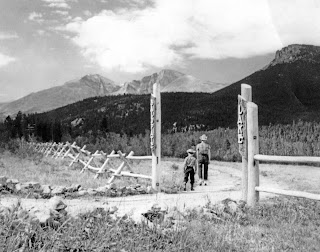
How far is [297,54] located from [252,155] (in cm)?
16197

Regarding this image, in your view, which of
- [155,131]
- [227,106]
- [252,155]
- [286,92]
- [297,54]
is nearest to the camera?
[252,155]

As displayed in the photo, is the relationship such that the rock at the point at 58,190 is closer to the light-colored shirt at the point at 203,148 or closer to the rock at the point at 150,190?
the rock at the point at 150,190

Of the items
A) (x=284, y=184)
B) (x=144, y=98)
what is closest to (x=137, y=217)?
(x=284, y=184)

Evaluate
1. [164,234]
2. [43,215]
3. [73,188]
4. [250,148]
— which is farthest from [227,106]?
[43,215]

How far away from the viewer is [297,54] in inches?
6314

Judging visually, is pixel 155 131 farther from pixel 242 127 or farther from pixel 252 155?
pixel 252 155

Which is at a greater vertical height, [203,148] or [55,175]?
[203,148]

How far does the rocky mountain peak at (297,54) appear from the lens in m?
151

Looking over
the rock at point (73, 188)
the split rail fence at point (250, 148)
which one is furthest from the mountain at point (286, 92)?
the split rail fence at point (250, 148)

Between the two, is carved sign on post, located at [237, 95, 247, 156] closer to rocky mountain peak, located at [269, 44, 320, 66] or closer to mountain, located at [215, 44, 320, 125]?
mountain, located at [215, 44, 320, 125]

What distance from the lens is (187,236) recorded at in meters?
4.79

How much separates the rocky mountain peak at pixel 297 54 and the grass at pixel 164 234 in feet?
486

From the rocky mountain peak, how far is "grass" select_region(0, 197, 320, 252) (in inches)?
5835

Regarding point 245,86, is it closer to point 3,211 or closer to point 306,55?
point 3,211
